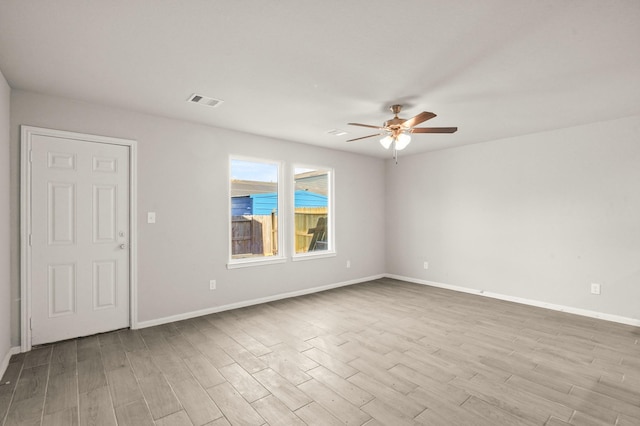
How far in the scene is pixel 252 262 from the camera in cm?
461

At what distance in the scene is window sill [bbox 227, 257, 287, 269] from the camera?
14.5 ft

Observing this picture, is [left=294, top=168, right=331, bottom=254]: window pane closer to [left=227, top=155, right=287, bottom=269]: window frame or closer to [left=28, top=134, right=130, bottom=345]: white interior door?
[left=227, top=155, right=287, bottom=269]: window frame

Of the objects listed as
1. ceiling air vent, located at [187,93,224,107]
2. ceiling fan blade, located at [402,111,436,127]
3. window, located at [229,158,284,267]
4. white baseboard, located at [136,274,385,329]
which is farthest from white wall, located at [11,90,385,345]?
ceiling fan blade, located at [402,111,436,127]

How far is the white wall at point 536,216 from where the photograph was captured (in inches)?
155

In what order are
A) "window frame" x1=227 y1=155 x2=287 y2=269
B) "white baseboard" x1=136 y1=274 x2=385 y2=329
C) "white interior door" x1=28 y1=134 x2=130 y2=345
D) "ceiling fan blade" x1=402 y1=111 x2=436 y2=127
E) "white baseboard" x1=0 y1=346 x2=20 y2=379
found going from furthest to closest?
"window frame" x1=227 y1=155 x2=287 y2=269, "white baseboard" x1=136 y1=274 x2=385 y2=329, "white interior door" x1=28 y1=134 x2=130 y2=345, "ceiling fan blade" x1=402 y1=111 x2=436 y2=127, "white baseboard" x1=0 y1=346 x2=20 y2=379

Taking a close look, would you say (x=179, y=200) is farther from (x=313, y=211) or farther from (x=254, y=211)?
(x=313, y=211)

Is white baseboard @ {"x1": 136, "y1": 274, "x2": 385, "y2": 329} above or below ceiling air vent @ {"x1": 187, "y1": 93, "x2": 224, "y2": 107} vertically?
below

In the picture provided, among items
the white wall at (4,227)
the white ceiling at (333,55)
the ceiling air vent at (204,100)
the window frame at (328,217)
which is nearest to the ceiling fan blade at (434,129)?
the white ceiling at (333,55)

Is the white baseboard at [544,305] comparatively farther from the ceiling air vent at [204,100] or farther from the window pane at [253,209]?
the ceiling air vent at [204,100]

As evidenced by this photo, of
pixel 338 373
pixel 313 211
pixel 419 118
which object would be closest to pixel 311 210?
pixel 313 211

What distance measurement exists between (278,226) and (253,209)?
0.49 metres

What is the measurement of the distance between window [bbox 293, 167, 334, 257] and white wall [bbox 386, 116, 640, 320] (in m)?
1.64

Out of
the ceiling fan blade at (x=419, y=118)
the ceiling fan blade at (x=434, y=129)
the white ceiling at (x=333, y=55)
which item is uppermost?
the white ceiling at (x=333, y=55)

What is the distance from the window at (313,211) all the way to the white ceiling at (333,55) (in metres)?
1.80
